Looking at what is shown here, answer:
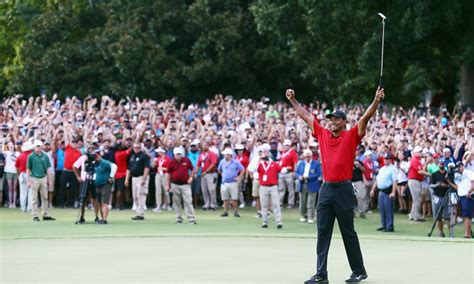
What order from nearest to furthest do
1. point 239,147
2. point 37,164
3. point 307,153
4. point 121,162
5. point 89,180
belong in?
1. point 89,180
2. point 37,164
3. point 307,153
4. point 121,162
5. point 239,147

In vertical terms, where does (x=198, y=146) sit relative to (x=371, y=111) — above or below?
above

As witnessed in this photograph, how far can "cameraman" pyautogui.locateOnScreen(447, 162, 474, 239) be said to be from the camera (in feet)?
79.1

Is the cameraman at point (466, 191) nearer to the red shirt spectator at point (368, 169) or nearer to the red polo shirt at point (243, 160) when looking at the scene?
A: the red shirt spectator at point (368, 169)

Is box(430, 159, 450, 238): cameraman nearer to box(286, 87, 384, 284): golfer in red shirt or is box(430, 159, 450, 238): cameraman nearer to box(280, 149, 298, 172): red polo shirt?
box(280, 149, 298, 172): red polo shirt

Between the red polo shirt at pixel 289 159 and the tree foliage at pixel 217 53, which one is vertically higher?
the tree foliage at pixel 217 53

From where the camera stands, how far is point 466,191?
79.8 feet

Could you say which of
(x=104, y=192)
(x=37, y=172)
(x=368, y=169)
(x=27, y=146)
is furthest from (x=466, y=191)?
(x=27, y=146)

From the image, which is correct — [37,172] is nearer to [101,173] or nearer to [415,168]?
[101,173]

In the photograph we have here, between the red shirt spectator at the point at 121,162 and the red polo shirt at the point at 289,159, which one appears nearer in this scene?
the red polo shirt at the point at 289,159

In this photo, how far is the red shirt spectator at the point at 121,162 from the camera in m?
30.2

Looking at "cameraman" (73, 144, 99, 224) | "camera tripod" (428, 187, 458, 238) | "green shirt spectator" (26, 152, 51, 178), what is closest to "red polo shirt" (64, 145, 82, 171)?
"green shirt spectator" (26, 152, 51, 178)

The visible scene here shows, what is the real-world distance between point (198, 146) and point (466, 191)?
9.33 m

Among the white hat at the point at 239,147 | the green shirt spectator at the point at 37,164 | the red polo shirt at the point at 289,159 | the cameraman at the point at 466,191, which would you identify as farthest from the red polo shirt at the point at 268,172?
the green shirt spectator at the point at 37,164

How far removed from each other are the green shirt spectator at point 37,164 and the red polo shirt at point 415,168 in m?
9.26
